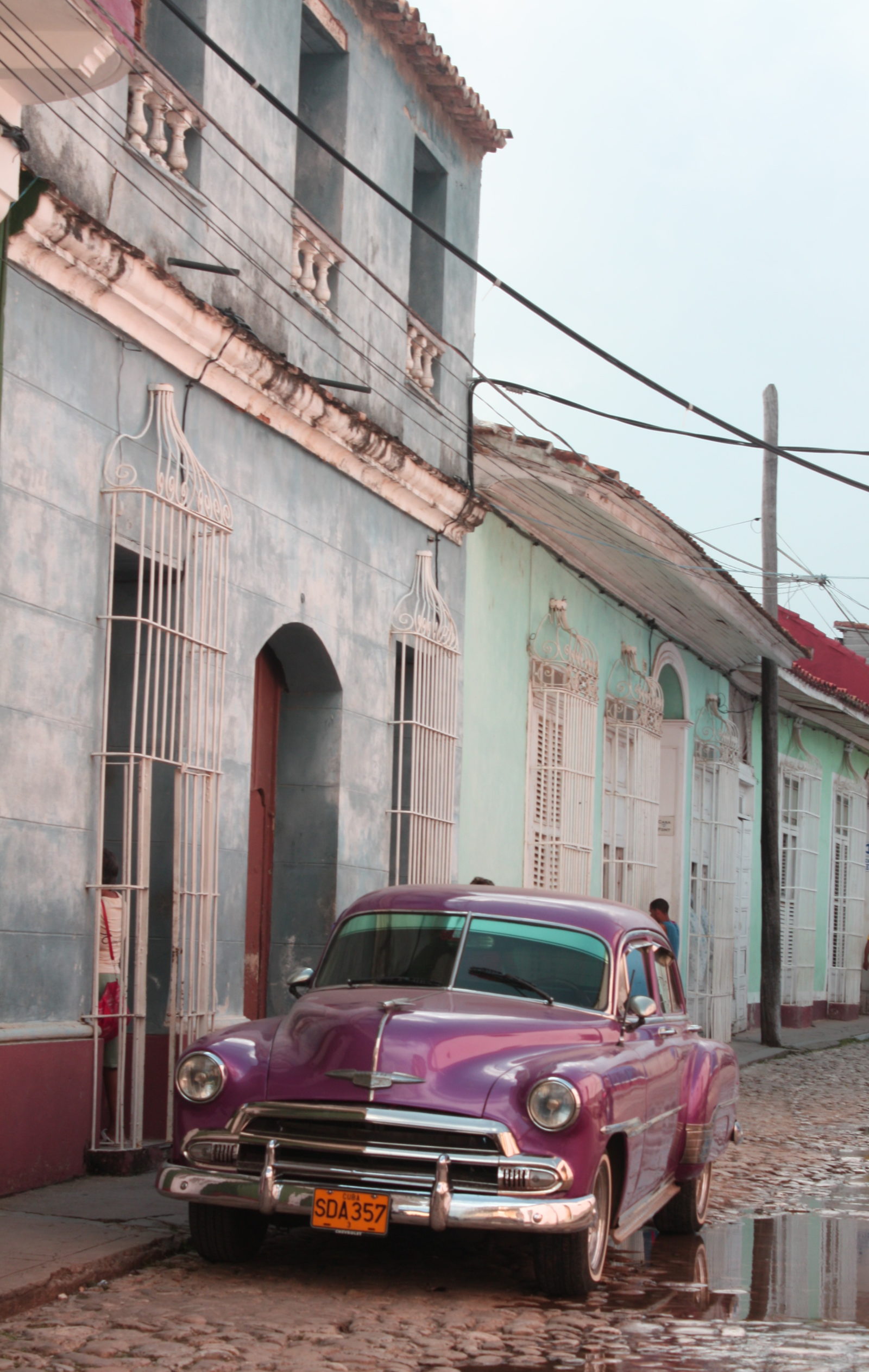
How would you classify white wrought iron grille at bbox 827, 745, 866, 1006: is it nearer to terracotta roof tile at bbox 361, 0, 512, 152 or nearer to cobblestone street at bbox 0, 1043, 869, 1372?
terracotta roof tile at bbox 361, 0, 512, 152

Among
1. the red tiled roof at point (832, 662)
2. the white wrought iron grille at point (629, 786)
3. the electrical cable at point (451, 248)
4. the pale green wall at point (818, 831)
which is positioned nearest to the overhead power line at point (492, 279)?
the electrical cable at point (451, 248)

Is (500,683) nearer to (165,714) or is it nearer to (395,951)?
(165,714)

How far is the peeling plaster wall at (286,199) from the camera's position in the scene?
8492 millimetres

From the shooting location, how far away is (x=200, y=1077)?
6.14 meters

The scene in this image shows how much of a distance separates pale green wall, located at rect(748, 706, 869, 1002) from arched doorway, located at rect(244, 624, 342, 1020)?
12.5 meters

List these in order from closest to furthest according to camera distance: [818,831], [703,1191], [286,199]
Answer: [703,1191] → [286,199] → [818,831]

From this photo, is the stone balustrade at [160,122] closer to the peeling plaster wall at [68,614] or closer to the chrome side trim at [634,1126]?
the peeling plaster wall at [68,614]

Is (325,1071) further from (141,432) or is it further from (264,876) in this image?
(264,876)

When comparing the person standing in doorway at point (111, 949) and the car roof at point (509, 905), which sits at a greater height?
the car roof at point (509, 905)

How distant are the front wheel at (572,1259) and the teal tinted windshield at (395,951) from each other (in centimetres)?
114

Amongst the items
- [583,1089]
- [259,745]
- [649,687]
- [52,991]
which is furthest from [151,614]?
[649,687]

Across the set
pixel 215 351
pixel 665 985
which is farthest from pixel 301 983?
pixel 215 351

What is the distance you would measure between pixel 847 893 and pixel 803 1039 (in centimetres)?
689

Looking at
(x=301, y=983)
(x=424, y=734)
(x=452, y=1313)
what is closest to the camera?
(x=452, y=1313)
